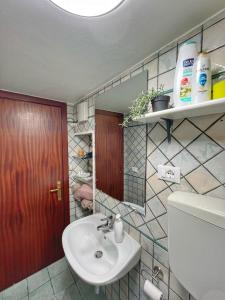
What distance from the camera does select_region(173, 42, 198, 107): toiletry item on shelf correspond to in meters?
0.66

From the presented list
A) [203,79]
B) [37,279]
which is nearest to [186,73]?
[203,79]

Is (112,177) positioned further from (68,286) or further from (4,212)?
(68,286)

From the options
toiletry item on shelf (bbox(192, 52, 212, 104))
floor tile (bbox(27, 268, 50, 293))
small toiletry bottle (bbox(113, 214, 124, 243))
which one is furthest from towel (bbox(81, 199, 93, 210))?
toiletry item on shelf (bbox(192, 52, 212, 104))

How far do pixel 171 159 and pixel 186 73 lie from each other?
1.47 ft

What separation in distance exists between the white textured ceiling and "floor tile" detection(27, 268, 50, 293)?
2100 millimetres

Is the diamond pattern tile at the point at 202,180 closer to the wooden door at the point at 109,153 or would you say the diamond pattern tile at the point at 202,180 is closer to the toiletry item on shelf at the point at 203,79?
the toiletry item on shelf at the point at 203,79

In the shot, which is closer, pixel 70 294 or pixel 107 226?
pixel 107 226

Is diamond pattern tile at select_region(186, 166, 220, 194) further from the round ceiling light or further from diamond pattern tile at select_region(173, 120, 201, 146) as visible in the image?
the round ceiling light

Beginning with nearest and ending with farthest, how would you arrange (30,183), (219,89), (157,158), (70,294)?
(219,89), (157,158), (70,294), (30,183)

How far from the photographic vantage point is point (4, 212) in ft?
4.89

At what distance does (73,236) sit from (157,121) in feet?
3.87

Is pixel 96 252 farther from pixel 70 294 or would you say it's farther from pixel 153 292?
pixel 70 294

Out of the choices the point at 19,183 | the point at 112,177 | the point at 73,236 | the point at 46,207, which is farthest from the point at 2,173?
the point at 112,177

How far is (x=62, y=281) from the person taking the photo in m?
1.66
